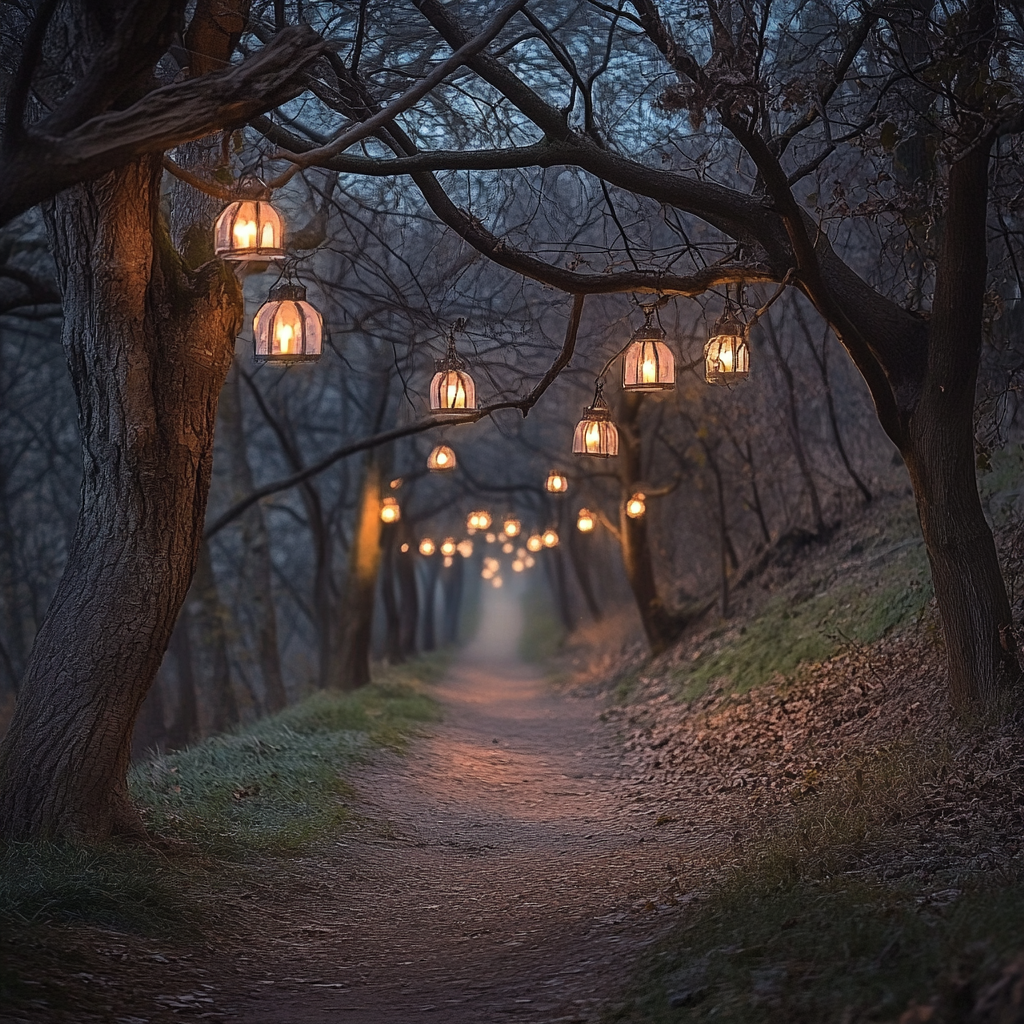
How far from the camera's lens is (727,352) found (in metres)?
7.71

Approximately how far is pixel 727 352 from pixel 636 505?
11.2 metres

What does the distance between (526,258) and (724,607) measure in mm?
12622

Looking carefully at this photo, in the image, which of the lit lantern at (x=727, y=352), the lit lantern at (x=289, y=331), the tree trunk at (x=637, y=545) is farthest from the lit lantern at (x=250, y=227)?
the tree trunk at (x=637, y=545)

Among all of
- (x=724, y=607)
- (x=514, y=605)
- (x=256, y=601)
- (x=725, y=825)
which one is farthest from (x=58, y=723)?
(x=514, y=605)

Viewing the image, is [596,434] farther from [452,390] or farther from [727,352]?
[727,352]

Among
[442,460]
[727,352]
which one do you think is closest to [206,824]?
[442,460]

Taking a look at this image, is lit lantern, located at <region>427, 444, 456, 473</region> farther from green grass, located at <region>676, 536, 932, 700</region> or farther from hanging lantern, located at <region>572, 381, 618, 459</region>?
green grass, located at <region>676, 536, 932, 700</region>

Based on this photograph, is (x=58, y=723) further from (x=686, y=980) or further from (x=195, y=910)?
(x=686, y=980)

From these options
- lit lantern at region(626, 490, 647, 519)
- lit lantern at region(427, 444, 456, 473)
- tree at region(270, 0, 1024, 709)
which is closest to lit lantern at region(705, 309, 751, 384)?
tree at region(270, 0, 1024, 709)

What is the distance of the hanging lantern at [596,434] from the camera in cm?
913

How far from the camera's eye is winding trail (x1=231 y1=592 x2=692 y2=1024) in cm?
514

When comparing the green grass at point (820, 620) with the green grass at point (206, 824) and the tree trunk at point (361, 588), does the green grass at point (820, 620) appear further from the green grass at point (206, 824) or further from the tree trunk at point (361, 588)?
the tree trunk at point (361, 588)

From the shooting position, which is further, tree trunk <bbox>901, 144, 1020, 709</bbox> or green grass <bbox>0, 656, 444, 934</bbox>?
tree trunk <bbox>901, 144, 1020, 709</bbox>

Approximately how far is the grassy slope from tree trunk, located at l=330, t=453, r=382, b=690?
1189 cm
